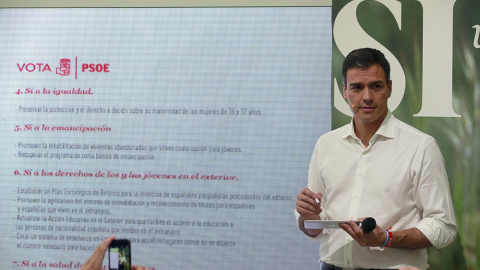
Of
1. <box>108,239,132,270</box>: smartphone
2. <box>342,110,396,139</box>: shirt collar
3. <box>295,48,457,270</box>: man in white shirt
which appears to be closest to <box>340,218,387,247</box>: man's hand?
<box>295,48,457,270</box>: man in white shirt

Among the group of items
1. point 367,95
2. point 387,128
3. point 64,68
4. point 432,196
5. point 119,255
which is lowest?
point 119,255

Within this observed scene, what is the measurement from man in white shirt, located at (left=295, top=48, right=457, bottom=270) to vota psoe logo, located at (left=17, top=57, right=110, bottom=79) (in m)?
1.80

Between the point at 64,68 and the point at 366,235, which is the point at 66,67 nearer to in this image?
the point at 64,68

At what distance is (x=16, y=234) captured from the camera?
3867 mm

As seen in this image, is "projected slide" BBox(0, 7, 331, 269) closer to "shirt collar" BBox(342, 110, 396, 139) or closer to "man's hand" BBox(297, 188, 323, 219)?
"shirt collar" BBox(342, 110, 396, 139)

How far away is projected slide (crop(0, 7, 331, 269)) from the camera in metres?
3.68

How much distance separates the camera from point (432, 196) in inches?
93.0

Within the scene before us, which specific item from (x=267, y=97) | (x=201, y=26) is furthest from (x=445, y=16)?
(x=201, y=26)

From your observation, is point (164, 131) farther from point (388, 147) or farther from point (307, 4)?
point (388, 147)

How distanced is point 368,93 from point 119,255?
118 cm

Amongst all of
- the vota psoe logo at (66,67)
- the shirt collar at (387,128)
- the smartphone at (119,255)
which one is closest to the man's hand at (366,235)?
the shirt collar at (387,128)

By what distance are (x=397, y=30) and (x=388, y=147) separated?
119 cm

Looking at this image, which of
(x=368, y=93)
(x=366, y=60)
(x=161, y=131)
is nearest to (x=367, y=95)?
(x=368, y=93)

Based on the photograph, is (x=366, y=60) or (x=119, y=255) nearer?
(x=119, y=255)
